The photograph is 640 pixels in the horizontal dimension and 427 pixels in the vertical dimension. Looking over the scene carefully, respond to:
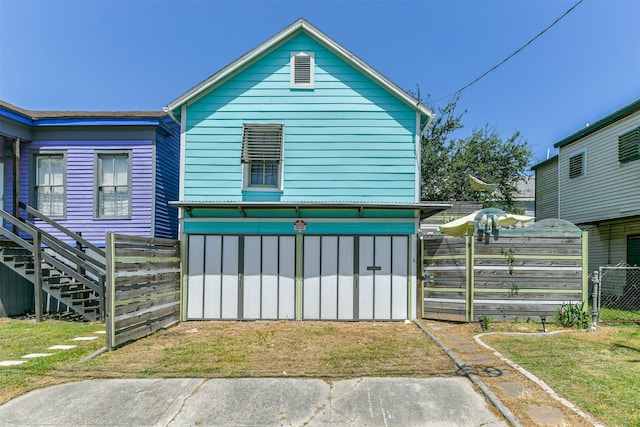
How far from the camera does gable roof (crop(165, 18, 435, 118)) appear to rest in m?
9.17

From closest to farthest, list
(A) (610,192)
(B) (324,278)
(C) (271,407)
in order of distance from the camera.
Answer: (C) (271,407)
(B) (324,278)
(A) (610,192)

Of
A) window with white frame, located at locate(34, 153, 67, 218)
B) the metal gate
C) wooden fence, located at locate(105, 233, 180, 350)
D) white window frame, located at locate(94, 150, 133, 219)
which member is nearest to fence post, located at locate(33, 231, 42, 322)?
white window frame, located at locate(94, 150, 133, 219)

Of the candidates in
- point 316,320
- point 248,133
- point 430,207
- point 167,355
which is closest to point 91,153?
point 248,133

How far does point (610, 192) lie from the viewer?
12.6 metres

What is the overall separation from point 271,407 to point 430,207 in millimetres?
5708

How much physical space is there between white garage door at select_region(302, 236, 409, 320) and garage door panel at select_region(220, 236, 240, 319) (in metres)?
1.67

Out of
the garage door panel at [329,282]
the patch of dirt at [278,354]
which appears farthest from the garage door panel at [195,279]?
A: the garage door panel at [329,282]

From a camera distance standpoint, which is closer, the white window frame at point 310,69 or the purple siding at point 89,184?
the white window frame at point 310,69

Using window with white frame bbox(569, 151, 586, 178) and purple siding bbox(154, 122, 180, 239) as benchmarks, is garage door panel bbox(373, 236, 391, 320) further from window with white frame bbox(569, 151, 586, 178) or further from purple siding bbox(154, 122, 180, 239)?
window with white frame bbox(569, 151, 586, 178)

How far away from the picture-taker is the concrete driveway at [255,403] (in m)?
3.97

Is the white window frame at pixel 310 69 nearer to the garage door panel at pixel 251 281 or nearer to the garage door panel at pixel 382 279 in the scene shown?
the garage door panel at pixel 251 281

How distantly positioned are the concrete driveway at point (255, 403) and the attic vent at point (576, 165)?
42.7 feet

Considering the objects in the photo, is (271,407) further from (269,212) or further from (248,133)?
(248,133)

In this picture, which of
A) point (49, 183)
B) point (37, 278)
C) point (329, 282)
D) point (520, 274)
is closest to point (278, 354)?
point (329, 282)
